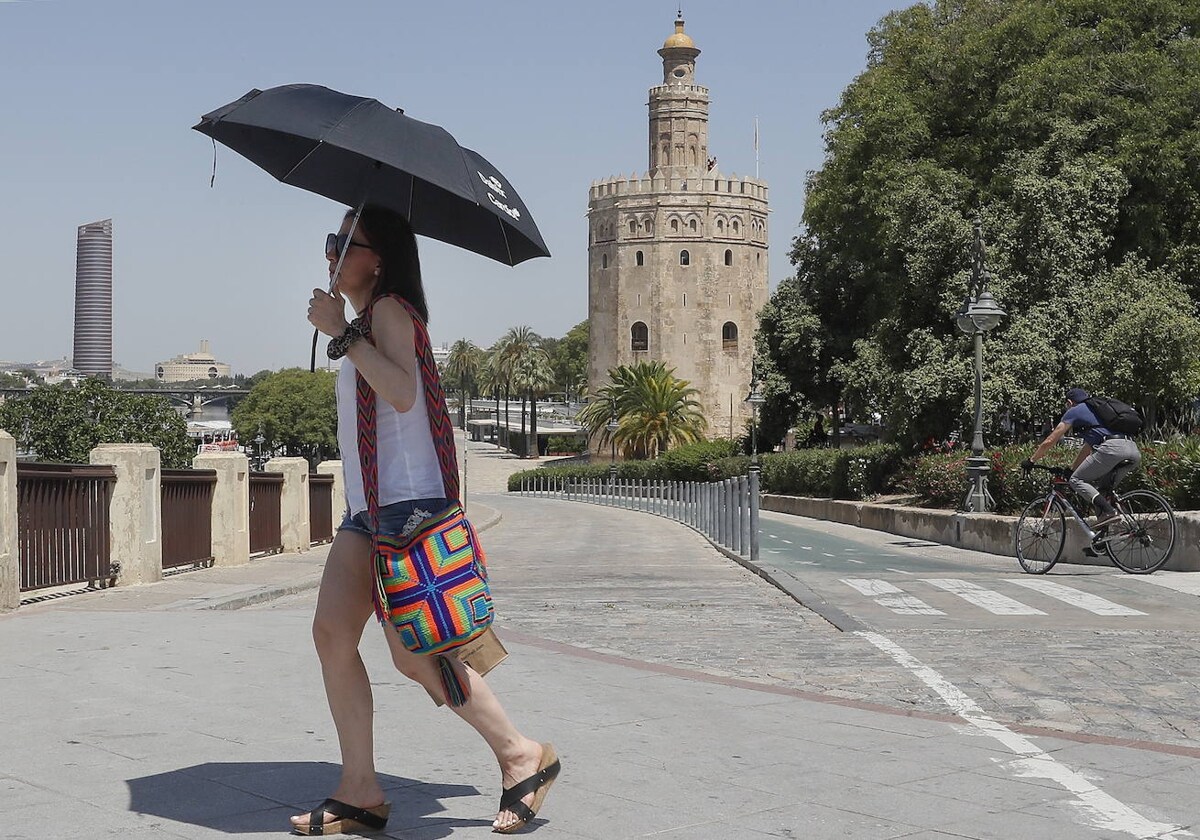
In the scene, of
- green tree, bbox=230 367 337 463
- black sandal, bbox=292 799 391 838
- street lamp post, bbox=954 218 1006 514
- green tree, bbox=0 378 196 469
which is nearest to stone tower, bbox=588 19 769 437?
green tree, bbox=0 378 196 469

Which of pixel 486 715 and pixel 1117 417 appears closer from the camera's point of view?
pixel 486 715

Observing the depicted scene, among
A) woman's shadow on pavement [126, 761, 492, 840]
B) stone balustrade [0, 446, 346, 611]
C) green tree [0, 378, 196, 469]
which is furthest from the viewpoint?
green tree [0, 378, 196, 469]

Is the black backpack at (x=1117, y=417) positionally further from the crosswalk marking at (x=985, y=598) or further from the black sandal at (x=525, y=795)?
the black sandal at (x=525, y=795)

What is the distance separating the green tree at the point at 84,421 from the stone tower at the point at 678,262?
3014 centimetres

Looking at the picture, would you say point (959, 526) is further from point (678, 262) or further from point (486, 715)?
point (678, 262)

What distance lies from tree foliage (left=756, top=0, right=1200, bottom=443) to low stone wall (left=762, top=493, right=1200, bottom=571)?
9.39 ft

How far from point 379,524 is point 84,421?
334ft

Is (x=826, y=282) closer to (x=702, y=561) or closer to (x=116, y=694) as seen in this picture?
(x=702, y=561)

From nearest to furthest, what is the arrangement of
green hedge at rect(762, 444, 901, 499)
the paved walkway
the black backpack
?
the paved walkway → the black backpack → green hedge at rect(762, 444, 901, 499)

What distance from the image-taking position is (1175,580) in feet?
46.0

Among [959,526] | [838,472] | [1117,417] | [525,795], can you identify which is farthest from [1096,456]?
[838,472]

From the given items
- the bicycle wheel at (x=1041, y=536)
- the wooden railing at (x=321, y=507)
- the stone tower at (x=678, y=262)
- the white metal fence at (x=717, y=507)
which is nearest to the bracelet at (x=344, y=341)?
the bicycle wheel at (x=1041, y=536)

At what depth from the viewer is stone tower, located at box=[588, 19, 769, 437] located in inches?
4225

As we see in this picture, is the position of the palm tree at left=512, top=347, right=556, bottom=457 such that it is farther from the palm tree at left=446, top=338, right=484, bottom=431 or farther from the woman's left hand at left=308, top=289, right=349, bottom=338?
the woman's left hand at left=308, top=289, right=349, bottom=338
